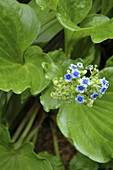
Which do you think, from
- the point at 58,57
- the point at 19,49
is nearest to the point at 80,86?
the point at 58,57

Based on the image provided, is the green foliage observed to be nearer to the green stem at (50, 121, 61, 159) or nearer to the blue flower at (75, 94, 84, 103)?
the blue flower at (75, 94, 84, 103)

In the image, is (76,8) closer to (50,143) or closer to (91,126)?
(91,126)

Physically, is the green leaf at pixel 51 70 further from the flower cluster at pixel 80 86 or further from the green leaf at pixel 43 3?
the green leaf at pixel 43 3

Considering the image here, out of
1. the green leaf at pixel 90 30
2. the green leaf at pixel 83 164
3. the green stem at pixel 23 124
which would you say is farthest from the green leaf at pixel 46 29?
the green leaf at pixel 83 164

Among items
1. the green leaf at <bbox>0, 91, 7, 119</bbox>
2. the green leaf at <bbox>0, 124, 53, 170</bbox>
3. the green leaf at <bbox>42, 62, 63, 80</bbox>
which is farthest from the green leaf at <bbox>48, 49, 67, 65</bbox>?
the green leaf at <bbox>0, 124, 53, 170</bbox>

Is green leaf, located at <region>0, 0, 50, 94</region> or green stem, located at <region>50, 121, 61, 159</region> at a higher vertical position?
green leaf, located at <region>0, 0, 50, 94</region>

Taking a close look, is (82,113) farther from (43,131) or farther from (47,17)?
(43,131)

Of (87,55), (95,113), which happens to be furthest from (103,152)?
(87,55)
